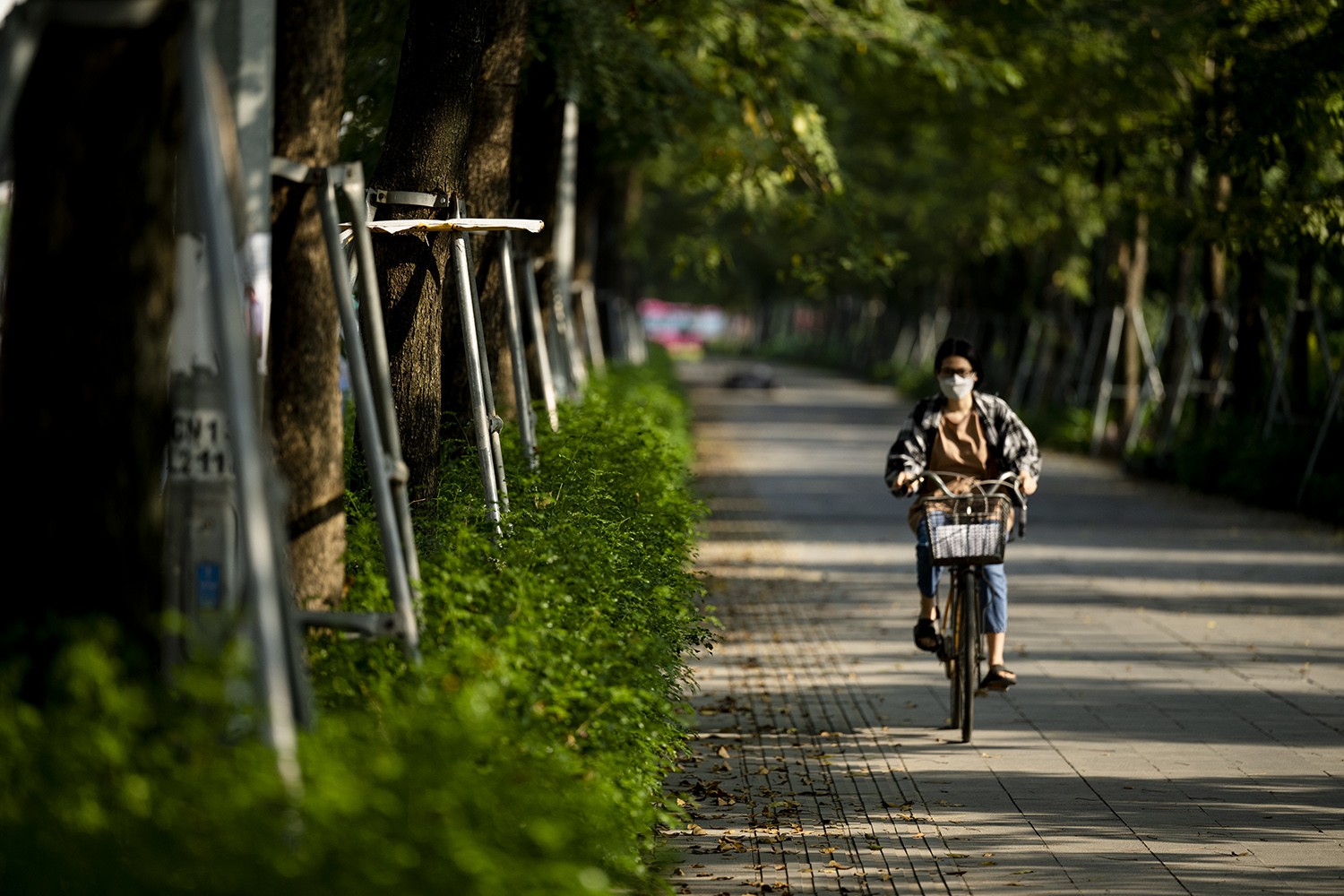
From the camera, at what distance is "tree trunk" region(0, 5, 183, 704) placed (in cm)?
437

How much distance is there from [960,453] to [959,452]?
1 centimetres

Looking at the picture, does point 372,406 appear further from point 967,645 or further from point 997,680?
point 997,680

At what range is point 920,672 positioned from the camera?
1082 cm

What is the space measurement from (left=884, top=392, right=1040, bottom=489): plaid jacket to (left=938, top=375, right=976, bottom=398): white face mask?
84 millimetres

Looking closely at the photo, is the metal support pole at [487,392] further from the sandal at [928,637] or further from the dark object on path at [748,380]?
the dark object on path at [748,380]

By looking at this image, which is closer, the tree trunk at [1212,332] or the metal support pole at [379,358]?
the metal support pole at [379,358]

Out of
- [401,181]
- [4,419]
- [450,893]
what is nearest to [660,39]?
[401,181]

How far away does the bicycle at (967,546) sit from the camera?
28.4 ft

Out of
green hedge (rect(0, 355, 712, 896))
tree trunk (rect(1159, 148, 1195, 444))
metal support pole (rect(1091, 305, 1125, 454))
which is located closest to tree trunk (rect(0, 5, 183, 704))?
green hedge (rect(0, 355, 712, 896))

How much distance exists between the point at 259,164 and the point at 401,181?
276 cm

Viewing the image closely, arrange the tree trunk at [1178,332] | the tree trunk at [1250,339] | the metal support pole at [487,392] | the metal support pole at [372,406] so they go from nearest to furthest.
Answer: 1. the metal support pole at [372,406]
2. the metal support pole at [487,392]
3. the tree trunk at [1250,339]
4. the tree trunk at [1178,332]

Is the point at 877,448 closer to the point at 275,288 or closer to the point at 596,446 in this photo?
the point at 596,446

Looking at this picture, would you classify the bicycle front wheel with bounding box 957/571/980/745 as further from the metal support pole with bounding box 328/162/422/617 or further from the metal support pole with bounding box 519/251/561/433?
the metal support pole with bounding box 519/251/561/433

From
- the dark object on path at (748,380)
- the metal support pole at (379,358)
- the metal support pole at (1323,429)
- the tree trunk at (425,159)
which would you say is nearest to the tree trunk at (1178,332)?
the metal support pole at (1323,429)
